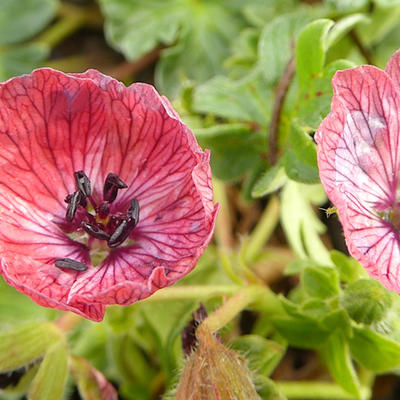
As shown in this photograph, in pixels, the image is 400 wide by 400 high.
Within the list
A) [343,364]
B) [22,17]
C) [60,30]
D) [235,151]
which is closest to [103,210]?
[235,151]

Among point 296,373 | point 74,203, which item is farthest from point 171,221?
point 296,373

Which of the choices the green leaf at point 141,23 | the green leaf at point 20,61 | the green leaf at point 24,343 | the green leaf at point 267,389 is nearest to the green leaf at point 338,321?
the green leaf at point 267,389

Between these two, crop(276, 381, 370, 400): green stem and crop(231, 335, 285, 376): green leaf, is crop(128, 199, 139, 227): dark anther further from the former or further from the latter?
crop(276, 381, 370, 400): green stem

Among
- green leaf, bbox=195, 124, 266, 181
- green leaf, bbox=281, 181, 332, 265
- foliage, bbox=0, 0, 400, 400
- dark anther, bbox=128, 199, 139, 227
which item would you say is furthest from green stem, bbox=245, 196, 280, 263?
dark anther, bbox=128, 199, 139, 227

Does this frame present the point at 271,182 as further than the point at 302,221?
No

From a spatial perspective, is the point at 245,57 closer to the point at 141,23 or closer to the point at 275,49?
the point at 275,49

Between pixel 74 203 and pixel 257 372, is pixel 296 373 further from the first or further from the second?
pixel 74 203
